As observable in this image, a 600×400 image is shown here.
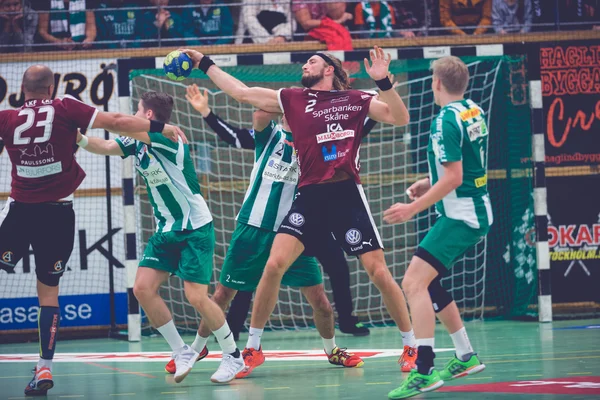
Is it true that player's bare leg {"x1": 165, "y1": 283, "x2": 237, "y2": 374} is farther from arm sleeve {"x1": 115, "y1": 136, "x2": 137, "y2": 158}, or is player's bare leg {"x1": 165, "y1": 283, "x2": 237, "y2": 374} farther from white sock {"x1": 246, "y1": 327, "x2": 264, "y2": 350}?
arm sleeve {"x1": 115, "y1": 136, "x2": 137, "y2": 158}

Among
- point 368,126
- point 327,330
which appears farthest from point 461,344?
point 368,126

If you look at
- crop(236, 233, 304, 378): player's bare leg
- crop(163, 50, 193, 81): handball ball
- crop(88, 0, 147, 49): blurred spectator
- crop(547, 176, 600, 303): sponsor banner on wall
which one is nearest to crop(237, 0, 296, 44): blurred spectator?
crop(88, 0, 147, 49): blurred spectator

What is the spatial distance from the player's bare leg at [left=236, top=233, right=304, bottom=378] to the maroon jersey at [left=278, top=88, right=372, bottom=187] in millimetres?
487

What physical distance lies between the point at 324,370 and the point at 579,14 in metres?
7.95

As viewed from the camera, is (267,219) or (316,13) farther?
(316,13)

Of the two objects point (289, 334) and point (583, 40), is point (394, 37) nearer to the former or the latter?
point (583, 40)

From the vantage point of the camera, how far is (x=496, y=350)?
8.80 metres

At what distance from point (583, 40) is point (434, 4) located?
2331 mm

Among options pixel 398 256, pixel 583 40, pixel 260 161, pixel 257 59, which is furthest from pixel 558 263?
pixel 260 161

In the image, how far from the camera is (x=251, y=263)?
26.8 ft

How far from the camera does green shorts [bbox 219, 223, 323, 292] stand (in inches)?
320

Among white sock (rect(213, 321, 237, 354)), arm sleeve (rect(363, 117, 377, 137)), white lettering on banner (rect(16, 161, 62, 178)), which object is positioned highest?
arm sleeve (rect(363, 117, 377, 137))

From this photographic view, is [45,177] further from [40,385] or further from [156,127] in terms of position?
[40,385]

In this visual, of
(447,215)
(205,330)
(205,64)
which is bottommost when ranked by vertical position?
(205,330)
